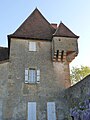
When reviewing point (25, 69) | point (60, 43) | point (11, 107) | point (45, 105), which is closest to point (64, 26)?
point (60, 43)

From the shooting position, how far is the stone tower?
51.1 feet

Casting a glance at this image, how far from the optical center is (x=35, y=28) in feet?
61.4

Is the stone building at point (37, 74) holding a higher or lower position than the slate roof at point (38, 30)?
lower

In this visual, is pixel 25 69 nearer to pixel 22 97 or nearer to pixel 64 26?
pixel 22 97

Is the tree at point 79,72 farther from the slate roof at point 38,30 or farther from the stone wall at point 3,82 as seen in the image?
the stone wall at point 3,82

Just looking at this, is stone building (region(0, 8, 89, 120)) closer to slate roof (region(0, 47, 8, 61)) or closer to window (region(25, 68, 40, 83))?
window (region(25, 68, 40, 83))

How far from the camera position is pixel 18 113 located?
15.3 meters

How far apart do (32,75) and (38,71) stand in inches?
21.9

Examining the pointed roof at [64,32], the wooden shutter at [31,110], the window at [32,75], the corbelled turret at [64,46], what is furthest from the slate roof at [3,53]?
the wooden shutter at [31,110]

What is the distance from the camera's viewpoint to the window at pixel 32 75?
16.4 m

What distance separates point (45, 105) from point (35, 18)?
813 cm

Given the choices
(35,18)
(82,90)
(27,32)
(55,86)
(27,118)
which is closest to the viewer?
(82,90)

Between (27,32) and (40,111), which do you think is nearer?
(40,111)

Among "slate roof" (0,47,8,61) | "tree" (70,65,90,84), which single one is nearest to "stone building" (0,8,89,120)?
"slate roof" (0,47,8,61)
